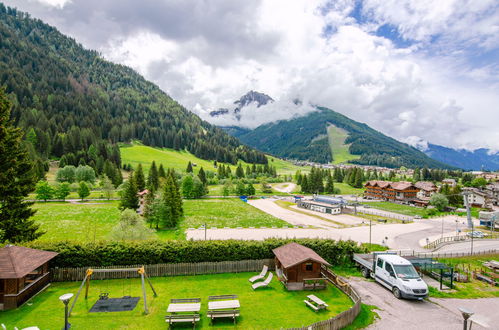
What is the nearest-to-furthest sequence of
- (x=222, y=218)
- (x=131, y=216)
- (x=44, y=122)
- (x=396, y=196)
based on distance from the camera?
(x=131, y=216)
(x=222, y=218)
(x=396, y=196)
(x=44, y=122)

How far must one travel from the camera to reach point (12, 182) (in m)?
25.7

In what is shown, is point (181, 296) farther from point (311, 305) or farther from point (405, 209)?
point (405, 209)

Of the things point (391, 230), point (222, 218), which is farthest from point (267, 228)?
point (391, 230)

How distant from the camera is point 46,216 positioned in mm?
59281

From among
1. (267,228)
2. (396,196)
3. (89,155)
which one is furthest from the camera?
(89,155)

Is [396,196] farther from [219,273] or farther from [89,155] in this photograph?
[89,155]

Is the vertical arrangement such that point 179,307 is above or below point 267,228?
above

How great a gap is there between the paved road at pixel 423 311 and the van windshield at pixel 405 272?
1.94 m

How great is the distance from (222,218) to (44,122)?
137 metres

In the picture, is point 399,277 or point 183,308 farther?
point 399,277

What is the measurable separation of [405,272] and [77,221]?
59.0 metres

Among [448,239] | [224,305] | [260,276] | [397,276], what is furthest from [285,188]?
[224,305]

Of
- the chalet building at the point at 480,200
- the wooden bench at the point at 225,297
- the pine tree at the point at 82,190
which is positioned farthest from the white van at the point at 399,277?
the chalet building at the point at 480,200

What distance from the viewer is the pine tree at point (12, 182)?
2446cm
